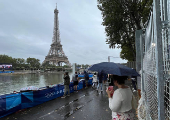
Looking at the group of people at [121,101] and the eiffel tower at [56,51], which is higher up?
the eiffel tower at [56,51]

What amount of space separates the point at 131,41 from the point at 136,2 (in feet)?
19.8

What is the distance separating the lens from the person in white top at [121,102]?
2264mm


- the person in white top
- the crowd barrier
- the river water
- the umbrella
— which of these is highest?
the umbrella

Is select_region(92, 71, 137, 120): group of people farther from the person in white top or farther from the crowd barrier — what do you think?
the crowd barrier

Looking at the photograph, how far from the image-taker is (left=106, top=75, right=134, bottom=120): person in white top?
7.43ft

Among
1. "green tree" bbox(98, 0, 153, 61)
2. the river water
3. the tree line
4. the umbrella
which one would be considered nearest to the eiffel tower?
the tree line

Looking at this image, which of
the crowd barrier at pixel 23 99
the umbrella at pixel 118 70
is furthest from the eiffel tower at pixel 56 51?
the umbrella at pixel 118 70

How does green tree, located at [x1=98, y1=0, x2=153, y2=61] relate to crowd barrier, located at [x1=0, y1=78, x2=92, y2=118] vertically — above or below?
above

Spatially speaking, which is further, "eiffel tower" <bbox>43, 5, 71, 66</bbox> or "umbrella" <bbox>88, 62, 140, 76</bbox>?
"eiffel tower" <bbox>43, 5, 71, 66</bbox>

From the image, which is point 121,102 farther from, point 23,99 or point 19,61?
point 19,61

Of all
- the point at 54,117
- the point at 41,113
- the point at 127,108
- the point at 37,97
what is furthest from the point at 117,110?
the point at 37,97

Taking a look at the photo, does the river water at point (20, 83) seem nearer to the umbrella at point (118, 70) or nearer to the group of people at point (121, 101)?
the umbrella at point (118, 70)

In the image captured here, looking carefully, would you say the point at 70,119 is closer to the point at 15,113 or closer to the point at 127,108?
the point at 15,113

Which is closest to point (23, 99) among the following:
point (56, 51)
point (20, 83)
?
point (20, 83)
